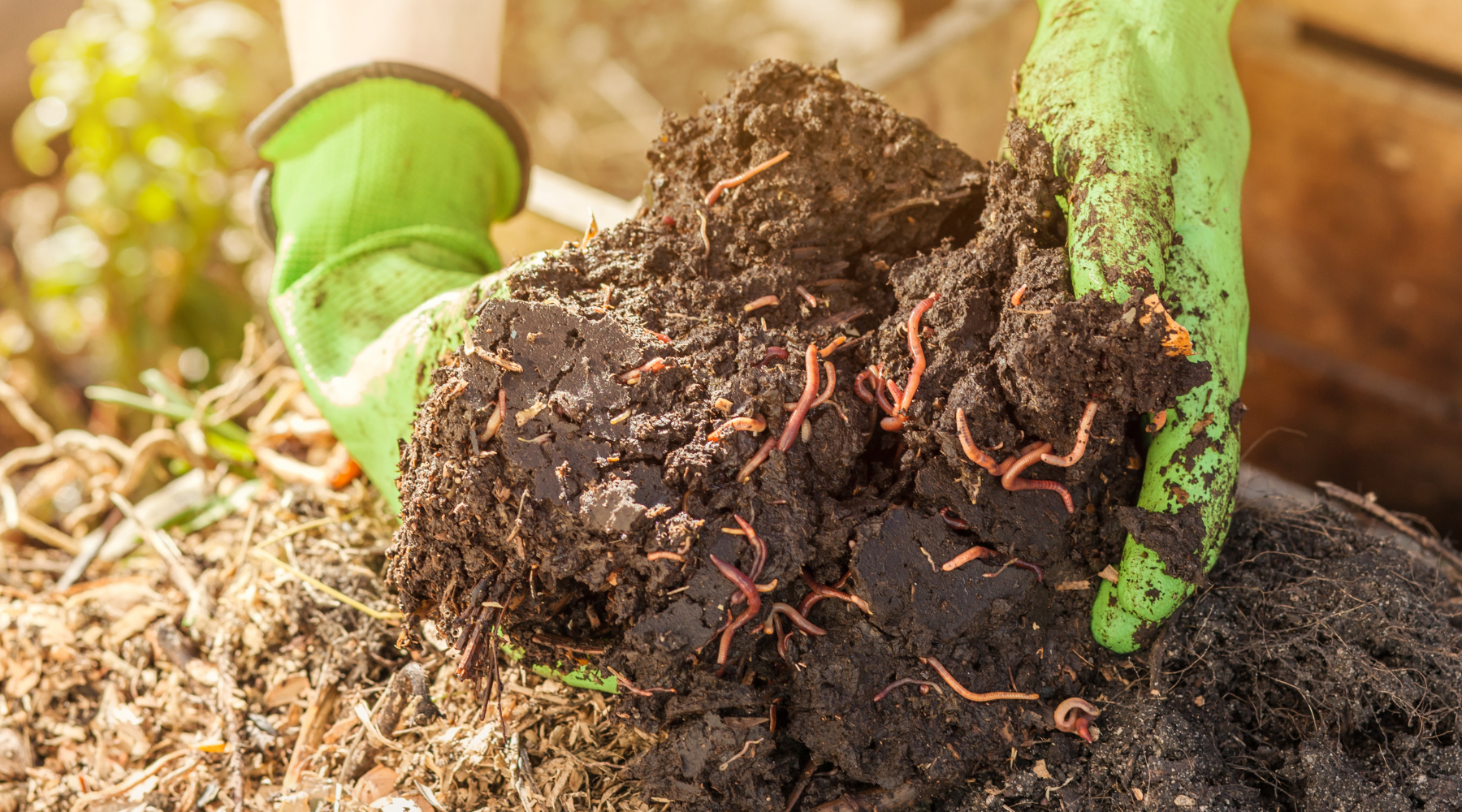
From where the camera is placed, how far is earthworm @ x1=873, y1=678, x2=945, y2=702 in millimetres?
1493

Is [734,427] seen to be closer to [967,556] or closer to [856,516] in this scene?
[856,516]

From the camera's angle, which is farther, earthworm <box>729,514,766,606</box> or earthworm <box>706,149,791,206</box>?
earthworm <box>706,149,791,206</box>

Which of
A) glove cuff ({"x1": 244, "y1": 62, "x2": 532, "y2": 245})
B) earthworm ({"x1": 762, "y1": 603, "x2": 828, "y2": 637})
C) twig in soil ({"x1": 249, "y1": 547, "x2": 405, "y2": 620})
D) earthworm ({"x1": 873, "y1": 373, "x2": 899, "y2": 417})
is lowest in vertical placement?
twig in soil ({"x1": 249, "y1": 547, "x2": 405, "y2": 620})

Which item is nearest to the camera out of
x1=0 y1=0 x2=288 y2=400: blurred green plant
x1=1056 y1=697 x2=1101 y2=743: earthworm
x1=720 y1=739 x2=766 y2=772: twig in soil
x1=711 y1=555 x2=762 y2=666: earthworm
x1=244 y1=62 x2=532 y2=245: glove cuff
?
x1=711 y1=555 x2=762 y2=666: earthworm

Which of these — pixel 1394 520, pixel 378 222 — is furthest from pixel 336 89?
pixel 1394 520

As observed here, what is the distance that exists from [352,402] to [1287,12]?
164 inches

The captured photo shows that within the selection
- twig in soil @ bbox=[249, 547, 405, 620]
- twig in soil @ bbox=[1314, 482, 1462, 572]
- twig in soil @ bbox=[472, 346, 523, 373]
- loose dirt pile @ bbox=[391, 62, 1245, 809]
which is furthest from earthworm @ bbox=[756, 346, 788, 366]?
twig in soil @ bbox=[1314, 482, 1462, 572]

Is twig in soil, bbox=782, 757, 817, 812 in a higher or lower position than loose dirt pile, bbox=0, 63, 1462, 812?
lower

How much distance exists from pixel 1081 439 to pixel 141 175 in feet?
11.2

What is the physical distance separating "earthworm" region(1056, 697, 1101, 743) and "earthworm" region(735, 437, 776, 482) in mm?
653

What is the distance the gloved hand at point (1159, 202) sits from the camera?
150cm

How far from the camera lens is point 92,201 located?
137 inches

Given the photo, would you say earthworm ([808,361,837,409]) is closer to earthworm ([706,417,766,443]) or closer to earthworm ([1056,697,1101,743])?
earthworm ([706,417,766,443])

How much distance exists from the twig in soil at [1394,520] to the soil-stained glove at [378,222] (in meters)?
1.76
